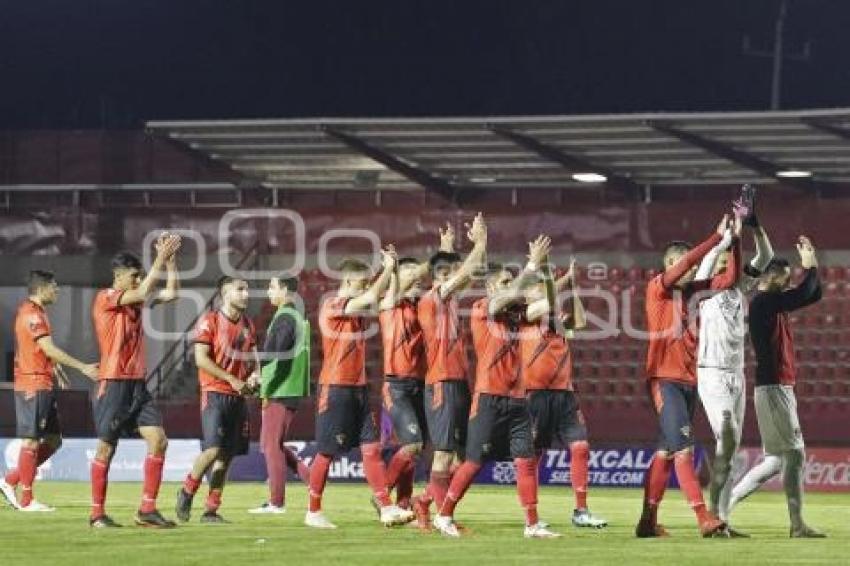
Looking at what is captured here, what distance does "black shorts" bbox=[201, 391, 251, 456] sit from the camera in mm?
21219

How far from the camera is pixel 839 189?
39125 millimetres

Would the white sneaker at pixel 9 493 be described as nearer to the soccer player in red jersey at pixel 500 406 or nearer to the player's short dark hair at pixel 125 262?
the player's short dark hair at pixel 125 262

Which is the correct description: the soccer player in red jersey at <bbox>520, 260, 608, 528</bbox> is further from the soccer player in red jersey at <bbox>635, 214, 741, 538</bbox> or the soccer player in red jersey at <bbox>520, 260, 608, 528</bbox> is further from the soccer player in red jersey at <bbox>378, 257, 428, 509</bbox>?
the soccer player in red jersey at <bbox>635, 214, 741, 538</bbox>

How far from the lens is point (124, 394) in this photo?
20.3 metres

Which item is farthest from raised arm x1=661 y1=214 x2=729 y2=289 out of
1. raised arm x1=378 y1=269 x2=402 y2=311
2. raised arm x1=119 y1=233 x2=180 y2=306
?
raised arm x1=119 y1=233 x2=180 y2=306

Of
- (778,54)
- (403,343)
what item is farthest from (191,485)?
(778,54)

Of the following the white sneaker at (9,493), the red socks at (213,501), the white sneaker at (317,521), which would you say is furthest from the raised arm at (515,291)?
the white sneaker at (9,493)

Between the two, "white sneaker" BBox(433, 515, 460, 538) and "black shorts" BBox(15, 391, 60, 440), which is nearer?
"white sneaker" BBox(433, 515, 460, 538)

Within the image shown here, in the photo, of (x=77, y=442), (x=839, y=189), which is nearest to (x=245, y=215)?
(x=77, y=442)

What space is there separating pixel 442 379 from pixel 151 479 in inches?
110

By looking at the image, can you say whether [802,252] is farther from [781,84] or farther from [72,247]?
[781,84]

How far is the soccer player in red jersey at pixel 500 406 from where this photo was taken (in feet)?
62.0

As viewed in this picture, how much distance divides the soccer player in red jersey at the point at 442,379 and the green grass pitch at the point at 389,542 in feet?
2.05

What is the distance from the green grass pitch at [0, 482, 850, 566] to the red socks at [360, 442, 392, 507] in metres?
0.32
